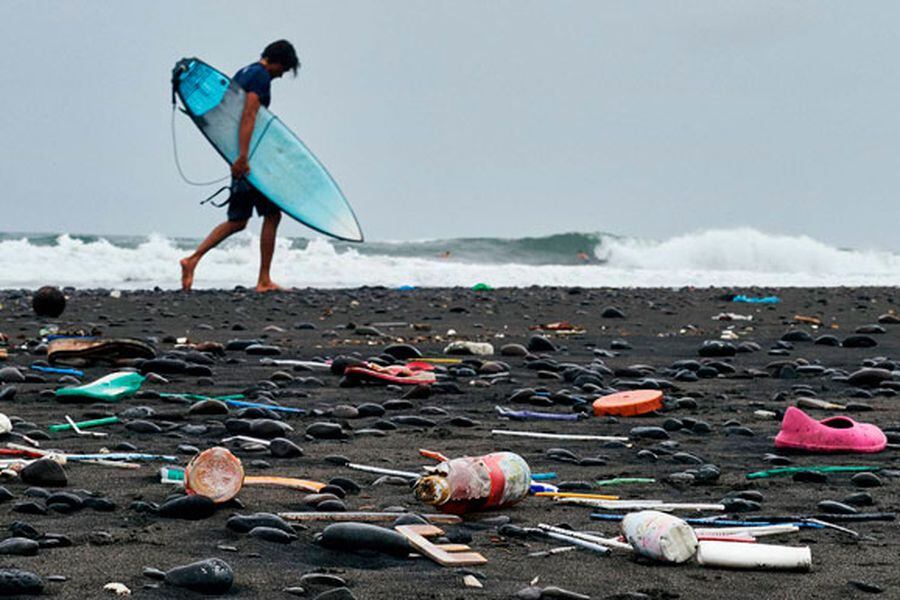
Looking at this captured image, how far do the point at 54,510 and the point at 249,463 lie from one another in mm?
888

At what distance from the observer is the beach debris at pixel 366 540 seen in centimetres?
263

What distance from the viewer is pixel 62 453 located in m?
3.84

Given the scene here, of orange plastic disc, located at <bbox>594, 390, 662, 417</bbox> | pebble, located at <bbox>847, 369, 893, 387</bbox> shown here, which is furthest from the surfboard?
orange plastic disc, located at <bbox>594, 390, 662, 417</bbox>

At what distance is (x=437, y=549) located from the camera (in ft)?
8.58

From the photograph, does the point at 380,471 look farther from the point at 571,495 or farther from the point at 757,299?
the point at 757,299

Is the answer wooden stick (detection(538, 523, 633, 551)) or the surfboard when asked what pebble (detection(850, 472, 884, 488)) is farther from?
the surfboard

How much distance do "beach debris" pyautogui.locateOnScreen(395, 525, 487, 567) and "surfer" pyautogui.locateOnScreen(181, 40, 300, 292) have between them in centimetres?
1107

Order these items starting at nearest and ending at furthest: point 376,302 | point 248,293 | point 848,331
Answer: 1. point 848,331
2. point 376,302
3. point 248,293

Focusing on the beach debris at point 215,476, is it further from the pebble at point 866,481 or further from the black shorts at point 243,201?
the black shorts at point 243,201

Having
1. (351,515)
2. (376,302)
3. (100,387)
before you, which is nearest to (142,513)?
(351,515)

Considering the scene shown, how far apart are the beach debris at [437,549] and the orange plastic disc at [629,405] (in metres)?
2.28

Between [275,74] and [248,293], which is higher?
[275,74]

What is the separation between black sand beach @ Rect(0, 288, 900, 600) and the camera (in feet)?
8.03

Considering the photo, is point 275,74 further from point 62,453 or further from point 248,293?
point 62,453
